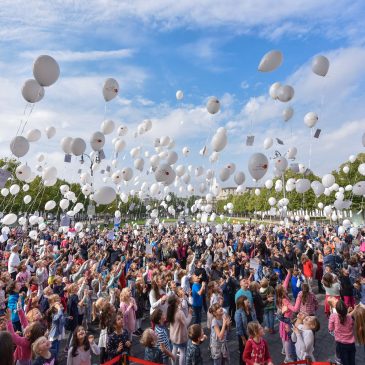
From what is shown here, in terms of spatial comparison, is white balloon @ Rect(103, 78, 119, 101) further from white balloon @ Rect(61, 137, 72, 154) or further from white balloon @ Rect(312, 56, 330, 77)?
white balloon @ Rect(312, 56, 330, 77)

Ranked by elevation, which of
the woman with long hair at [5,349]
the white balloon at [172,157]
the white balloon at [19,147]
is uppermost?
the white balloon at [172,157]

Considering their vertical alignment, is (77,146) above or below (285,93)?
below

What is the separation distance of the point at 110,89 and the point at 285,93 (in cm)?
693

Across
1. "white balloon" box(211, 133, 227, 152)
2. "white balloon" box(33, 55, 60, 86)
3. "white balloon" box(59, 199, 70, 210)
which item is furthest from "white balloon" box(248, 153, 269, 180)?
"white balloon" box(59, 199, 70, 210)

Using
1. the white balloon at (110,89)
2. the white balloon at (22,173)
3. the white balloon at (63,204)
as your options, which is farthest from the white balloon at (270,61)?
the white balloon at (63,204)

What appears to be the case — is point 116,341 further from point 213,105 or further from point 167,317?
point 213,105

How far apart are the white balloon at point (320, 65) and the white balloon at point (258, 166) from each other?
3.74 m

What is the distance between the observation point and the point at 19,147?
34.3 feet

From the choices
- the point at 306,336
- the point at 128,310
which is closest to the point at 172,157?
the point at 128,310

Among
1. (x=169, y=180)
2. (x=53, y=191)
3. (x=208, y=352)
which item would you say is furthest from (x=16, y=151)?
(x=53, y=191)

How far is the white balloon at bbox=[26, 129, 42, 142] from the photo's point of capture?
13852 millimetres

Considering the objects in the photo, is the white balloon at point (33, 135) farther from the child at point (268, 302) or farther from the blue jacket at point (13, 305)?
the child at point (268, 302)

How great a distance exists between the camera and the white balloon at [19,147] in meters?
10.2

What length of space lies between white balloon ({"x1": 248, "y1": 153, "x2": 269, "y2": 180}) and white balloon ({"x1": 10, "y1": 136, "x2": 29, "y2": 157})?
307 inches
